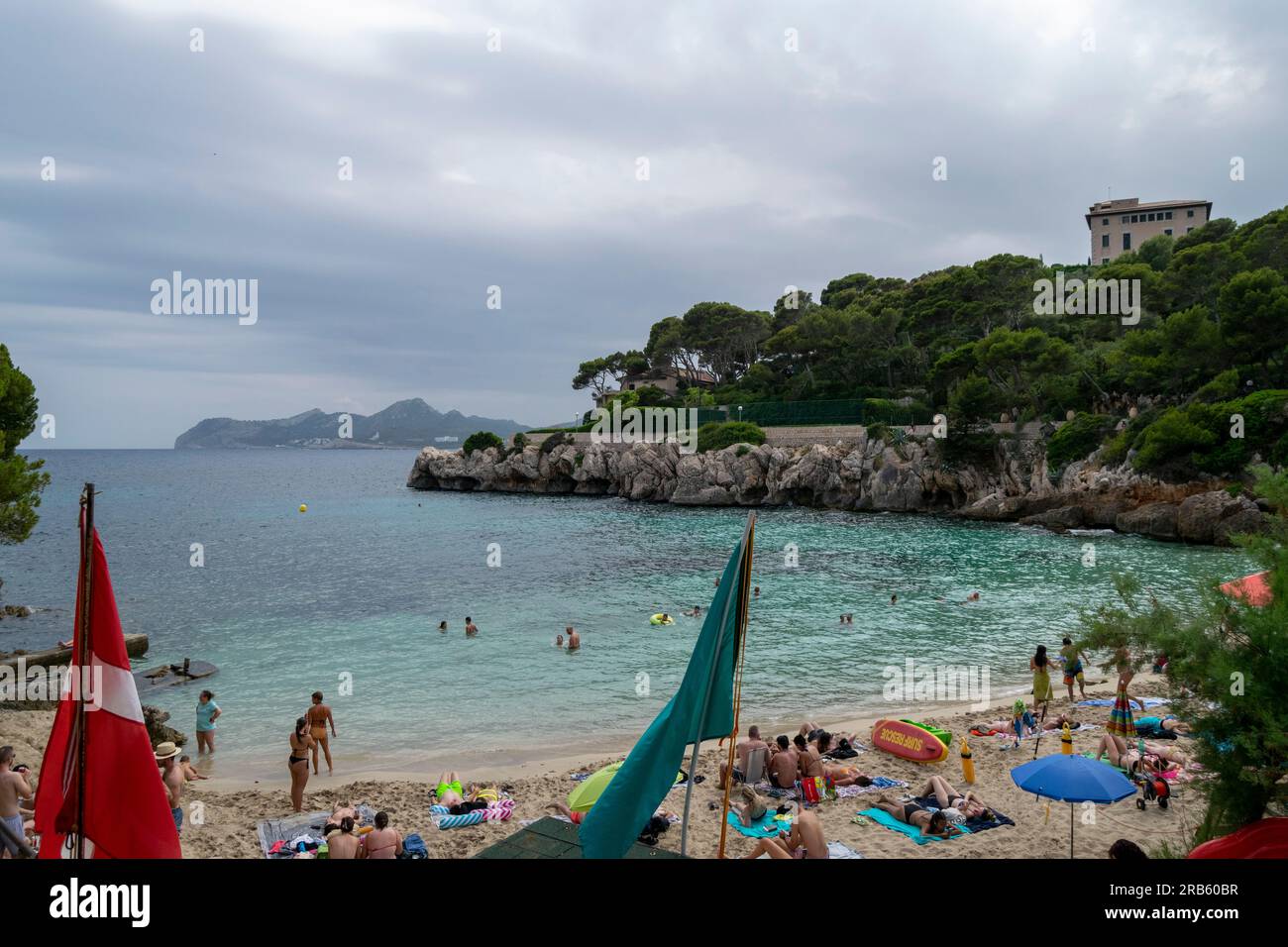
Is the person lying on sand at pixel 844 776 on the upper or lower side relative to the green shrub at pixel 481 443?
lower

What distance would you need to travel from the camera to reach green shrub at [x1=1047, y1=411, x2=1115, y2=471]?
44781mm

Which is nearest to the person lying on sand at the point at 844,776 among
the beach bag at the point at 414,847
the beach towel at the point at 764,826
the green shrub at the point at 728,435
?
the beach towel at the point at 764,826

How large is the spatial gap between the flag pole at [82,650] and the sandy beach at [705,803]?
5.22m

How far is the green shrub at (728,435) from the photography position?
6166cm

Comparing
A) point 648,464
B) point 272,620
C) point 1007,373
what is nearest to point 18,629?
point 272,620

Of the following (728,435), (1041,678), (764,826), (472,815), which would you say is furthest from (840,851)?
(728,435)

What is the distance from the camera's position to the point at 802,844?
7.98m

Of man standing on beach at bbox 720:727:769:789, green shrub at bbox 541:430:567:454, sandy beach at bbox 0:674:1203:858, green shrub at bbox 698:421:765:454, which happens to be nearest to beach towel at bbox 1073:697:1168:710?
sandy beach at bbox 0:674:1203:858

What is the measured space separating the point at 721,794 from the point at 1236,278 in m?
45.0

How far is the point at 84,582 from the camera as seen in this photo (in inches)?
199

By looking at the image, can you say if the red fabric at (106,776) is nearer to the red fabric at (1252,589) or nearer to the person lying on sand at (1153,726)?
the red fabric at (1252,589)

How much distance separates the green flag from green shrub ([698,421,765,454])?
55.8m

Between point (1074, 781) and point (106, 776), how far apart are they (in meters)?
9.06
